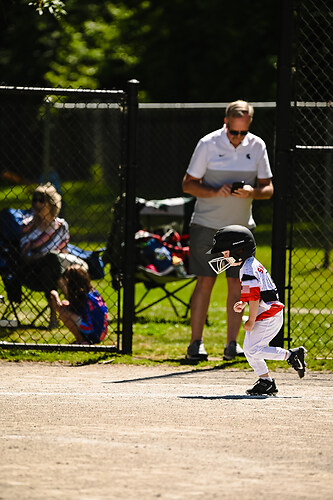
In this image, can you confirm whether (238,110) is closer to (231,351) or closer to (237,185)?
(237,185)

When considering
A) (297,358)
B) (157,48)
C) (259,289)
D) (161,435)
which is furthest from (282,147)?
(157,48)

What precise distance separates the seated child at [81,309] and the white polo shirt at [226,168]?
117 centimetres

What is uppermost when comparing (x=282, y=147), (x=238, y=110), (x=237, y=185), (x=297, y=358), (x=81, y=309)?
(x=238, y=110)

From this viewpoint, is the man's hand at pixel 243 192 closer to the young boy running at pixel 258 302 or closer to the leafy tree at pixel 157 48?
the young boy running at pixel 258 302

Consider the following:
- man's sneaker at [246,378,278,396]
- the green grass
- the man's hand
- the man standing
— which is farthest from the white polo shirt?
man's sneaker at [246,378,278,396]

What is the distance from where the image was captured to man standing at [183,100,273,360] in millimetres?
8391

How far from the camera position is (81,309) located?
8.86 m

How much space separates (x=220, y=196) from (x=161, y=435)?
9.70ft

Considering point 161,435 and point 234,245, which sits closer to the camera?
point 161,435

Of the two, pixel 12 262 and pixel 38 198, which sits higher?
pixel 38 198

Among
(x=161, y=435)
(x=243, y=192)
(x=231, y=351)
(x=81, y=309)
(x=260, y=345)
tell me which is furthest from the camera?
(x=81, y=309)

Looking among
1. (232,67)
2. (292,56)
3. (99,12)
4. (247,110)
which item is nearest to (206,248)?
(247,110)

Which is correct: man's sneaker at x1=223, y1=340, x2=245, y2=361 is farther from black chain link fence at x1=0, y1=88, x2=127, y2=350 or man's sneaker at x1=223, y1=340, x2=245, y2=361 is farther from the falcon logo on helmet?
the falcon logo on helmet

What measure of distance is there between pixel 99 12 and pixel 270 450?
33745 mm
